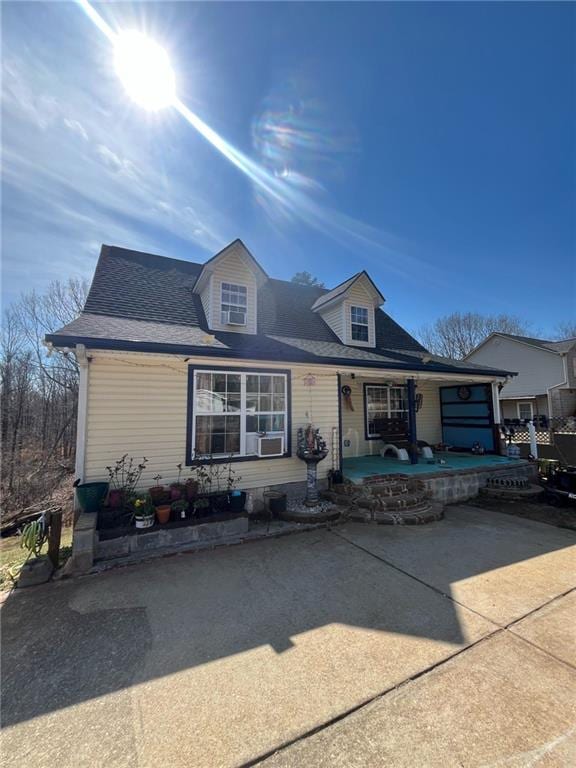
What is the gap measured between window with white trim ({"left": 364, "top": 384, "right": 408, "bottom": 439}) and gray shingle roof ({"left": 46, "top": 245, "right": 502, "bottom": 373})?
132 centimetres

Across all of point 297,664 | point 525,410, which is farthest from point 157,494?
point 525,410

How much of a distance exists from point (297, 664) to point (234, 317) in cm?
688

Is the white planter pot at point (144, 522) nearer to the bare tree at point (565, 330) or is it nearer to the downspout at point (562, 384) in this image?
the downspout at point (562, 384)

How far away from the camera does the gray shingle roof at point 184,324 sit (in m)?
5.54

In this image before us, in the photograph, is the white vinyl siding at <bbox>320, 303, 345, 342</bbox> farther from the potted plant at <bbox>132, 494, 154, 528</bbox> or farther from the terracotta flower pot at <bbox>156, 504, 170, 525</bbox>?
the potted plant at <bbox>132, 494, 154, 528</bbox>

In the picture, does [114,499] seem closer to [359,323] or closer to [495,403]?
[359,323]

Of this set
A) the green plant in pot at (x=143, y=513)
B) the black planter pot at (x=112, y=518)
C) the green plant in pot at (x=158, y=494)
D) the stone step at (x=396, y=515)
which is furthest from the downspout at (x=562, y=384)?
the black planter pot at (x=112, y=518)

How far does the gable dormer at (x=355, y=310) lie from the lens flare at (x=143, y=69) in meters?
6.25

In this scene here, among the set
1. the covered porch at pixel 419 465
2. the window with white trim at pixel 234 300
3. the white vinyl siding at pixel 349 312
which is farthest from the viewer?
the white vinyl siding at pixel 349 312

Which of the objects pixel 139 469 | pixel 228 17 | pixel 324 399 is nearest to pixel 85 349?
pixel 139 469

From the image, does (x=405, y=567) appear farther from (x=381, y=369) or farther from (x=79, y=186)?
(x=79, y=186)

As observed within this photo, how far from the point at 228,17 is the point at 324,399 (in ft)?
26.1

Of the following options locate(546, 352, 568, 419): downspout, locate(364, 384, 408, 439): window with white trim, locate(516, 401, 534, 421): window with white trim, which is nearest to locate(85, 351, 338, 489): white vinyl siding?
locate(364, 384, 408, 439): window with white trim

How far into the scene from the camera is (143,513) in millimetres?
4738
